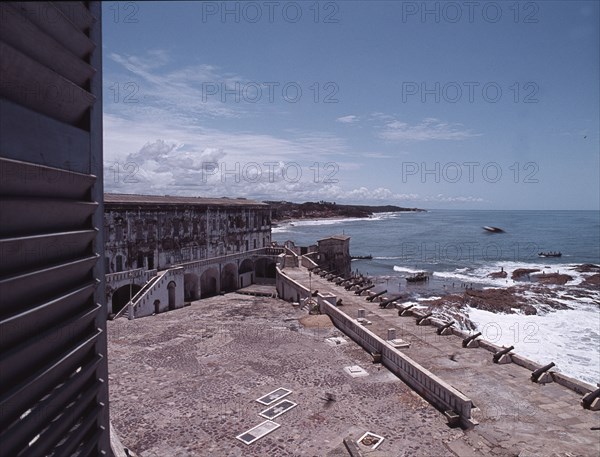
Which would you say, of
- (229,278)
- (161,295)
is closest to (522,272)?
(229,278)

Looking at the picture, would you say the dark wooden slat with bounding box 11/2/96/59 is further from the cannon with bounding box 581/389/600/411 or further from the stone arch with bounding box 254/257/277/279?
the stone arch with bounding box 254/257/277/279

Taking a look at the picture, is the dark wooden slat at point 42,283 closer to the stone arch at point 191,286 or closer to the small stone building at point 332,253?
the stone arch at point 191,286

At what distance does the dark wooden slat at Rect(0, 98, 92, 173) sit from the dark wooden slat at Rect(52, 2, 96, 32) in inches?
32.2

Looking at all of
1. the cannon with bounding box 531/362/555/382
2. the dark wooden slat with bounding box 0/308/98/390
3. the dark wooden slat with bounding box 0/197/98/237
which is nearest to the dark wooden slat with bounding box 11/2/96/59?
the dark wooden slat with bounding box 0/197/98/237

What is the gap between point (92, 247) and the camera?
3910mm

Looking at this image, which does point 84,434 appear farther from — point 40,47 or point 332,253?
point 332,253

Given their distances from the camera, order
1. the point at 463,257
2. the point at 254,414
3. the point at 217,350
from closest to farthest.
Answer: the point at 254,414 < the point at 217,350 < the point at 463,257

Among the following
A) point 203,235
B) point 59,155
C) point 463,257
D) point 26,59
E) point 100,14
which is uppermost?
point 100,14

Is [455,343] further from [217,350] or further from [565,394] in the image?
[217,350]

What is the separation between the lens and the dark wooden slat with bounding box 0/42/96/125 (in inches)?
104

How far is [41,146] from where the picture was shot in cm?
301

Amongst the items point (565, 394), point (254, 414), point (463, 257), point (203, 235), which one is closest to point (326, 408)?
point (254, 414)

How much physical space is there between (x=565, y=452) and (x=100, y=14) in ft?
59.2

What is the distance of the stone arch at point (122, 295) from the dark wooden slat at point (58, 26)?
122ft
